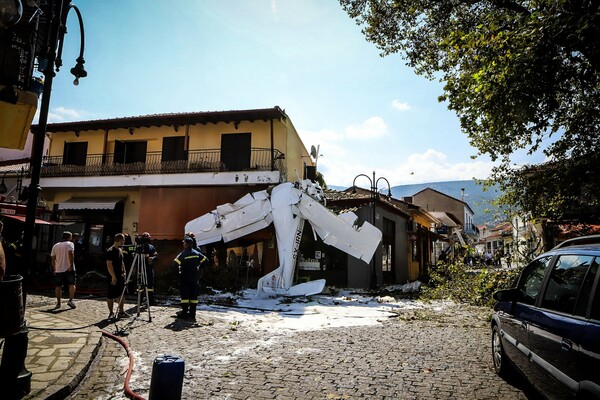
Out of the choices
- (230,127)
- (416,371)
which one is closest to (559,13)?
(416,371)

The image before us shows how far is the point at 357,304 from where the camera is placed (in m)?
11.3

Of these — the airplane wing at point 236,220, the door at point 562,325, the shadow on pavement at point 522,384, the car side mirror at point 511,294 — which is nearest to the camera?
the door at point 562,325

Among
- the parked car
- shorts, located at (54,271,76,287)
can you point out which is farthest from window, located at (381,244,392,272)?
the parked car

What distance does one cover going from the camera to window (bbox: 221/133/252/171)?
759 inches

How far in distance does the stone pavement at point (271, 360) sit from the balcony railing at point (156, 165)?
1095 cm

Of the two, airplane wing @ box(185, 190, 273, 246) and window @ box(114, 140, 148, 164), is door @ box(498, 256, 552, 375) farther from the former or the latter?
window @ box(114, 140, 148, 164)

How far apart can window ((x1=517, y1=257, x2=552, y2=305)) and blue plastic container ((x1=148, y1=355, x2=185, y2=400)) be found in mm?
3719

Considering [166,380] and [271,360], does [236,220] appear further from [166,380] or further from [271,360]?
[166,380]

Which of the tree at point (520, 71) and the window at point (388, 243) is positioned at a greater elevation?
the tree at point (520, 71)

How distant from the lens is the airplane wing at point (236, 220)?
13297 mm

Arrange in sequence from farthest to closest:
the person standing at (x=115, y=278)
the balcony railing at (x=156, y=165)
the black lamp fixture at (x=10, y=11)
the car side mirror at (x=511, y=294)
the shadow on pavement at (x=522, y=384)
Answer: the balcony railing at (x=156, y=165)
the person standing at (x=115, y=278)
the car side mirror at (x=511, y=294)
the shadow on pavement at (x=522, y=384)
the black lamp fixture at (x=10, y=11)

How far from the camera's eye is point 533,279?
432 cm

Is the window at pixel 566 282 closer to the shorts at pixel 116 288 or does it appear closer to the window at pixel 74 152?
the shorts at pixel 116 288

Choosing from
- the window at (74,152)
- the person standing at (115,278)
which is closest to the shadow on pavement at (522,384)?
the person standing at (115,278)
